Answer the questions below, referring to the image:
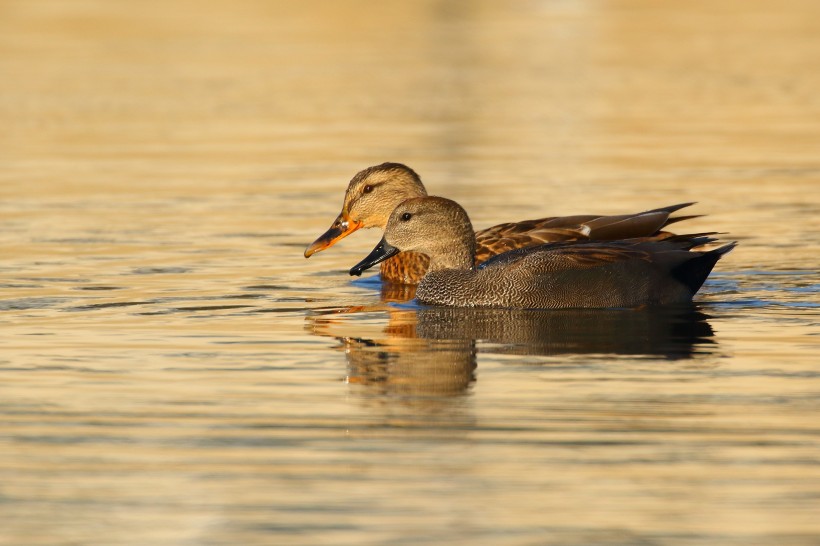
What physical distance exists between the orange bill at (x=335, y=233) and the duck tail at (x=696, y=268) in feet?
10.2

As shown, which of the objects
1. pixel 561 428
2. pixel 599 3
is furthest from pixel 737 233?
pixel 599 3

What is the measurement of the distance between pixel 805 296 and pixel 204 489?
20.4 ft

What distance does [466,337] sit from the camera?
10.9 meters

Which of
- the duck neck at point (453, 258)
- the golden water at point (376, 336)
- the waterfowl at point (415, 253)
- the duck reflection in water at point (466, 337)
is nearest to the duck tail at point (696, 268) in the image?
the duck reflection in water at point (466, 337)

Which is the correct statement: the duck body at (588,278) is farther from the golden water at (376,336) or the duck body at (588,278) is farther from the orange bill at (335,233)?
the orange bill at (335,233)

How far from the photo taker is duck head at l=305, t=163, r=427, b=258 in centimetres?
1439

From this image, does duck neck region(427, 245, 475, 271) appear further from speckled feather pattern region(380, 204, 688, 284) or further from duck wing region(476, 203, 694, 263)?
duck wing region(476, 203, 694, 263)

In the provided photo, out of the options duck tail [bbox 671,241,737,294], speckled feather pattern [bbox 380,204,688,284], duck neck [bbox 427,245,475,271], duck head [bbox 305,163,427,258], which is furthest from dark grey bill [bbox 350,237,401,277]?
duck tail [bbox 671,241,737,294]

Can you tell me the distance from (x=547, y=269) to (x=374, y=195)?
306 cm

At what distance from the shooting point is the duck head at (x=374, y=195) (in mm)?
14391

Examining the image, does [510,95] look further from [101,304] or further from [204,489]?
[204,489]

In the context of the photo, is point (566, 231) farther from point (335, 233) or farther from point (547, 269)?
point (335, 233)

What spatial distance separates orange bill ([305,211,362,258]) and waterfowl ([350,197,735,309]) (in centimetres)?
141

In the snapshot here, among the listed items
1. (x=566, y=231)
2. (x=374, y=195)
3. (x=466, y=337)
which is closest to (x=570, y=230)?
(x=566, y=231)
